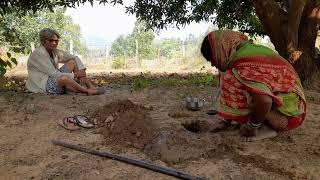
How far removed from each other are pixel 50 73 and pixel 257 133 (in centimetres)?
308

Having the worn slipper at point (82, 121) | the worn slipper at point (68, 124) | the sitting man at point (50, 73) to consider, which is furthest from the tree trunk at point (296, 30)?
the worn slipper at point (68, 124)

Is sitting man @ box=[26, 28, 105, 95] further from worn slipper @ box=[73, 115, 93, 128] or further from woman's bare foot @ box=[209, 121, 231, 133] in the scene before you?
woman's bare foot @ box=[209, 121, 231, 133]

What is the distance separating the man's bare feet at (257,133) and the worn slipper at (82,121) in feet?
4.78

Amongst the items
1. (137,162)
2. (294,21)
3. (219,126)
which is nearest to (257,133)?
(219,126)

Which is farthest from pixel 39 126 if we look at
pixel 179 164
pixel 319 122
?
pixel 319 122

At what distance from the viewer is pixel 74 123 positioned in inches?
152

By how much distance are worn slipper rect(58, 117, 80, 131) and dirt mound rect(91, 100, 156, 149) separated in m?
0.23

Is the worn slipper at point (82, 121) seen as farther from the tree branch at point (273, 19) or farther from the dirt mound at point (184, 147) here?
the tree branch at point (273, 19)

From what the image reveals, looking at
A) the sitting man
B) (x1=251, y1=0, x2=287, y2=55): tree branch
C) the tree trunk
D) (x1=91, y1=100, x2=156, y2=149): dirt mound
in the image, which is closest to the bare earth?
(x1=91, y1=100, x2=156, y2=149): dirt mound

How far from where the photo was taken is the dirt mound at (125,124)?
3.48m

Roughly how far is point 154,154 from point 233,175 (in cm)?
66

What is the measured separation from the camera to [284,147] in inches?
130

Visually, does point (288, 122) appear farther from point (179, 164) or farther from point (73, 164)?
point (73, 164)

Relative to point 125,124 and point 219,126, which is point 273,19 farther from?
point 125,124
